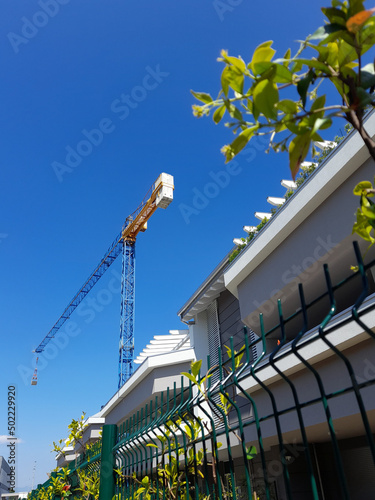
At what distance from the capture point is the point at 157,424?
254 cm

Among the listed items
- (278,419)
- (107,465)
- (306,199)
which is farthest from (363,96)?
(306,199)

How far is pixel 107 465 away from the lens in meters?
3.58

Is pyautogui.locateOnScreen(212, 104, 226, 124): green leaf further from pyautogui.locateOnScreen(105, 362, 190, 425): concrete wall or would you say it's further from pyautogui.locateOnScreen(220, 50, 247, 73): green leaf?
pyautogui.locateOnScreen(105, 362, 190, 425): concrete wall

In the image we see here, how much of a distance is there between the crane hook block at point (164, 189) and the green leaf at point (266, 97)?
133 feet

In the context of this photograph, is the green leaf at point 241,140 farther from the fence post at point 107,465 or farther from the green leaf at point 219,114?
the fence post at point 107,465

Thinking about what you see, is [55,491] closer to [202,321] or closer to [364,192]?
[364,192]

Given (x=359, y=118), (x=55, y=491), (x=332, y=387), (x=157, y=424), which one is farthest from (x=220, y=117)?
(x=55, y=491)

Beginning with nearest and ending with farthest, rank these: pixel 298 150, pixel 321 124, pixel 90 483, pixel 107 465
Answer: pixel 321 124, pixel 298 150, pixel 107 465, pixel 90 483

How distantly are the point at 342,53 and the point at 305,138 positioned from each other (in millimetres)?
236

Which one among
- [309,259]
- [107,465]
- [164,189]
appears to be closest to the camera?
[107,465]

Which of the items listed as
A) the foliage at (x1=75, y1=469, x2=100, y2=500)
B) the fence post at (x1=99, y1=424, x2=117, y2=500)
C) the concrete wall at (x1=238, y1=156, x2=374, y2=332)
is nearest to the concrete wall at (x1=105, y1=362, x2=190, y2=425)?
the concrete wall at (x1=238, y1=156, x2=374, y2=332)

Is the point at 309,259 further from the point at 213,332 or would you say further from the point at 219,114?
the point at 213,332

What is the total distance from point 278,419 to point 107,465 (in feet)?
8.96

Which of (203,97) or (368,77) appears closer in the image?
(368,77)
